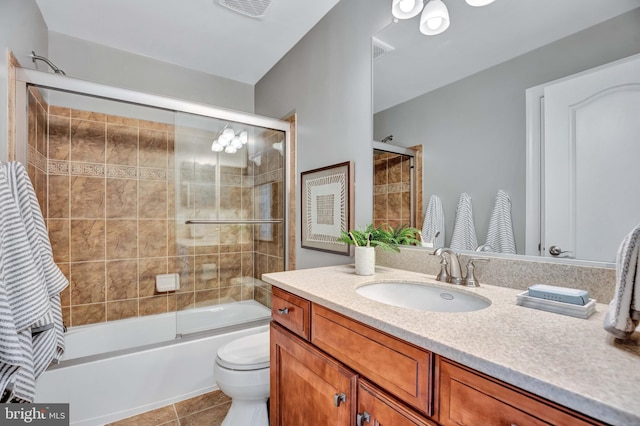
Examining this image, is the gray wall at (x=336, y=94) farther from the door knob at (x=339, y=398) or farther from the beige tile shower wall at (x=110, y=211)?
the beige tile shower wall at (x=110, y=211)

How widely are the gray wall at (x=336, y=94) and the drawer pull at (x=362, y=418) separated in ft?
3.29

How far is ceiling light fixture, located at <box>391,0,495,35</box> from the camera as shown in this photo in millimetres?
1278

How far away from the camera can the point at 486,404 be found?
21.9 inches

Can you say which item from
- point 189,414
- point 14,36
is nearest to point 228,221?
point 189,414

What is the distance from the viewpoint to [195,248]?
7.85 feet

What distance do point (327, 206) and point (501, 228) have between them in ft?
3.45

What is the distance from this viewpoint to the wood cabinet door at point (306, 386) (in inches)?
34.7

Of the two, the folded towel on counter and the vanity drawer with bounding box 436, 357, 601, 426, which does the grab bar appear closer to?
the vanity drawer with bounding box 436, 357, 601, 426

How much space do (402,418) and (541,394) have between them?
34cm

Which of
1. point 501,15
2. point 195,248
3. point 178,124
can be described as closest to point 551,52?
point 501,15

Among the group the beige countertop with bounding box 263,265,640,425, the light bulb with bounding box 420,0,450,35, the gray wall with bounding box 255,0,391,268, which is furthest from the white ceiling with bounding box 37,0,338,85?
the beige countertop with bounding box 263,265,640,425

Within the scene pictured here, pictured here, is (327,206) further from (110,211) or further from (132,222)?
(110,211)

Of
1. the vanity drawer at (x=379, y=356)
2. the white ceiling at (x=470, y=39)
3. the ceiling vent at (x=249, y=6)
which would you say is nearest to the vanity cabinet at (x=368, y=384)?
the vanity drawer at (x=379, y=356)

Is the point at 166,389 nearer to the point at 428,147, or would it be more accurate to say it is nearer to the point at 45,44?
the point at 428,147
